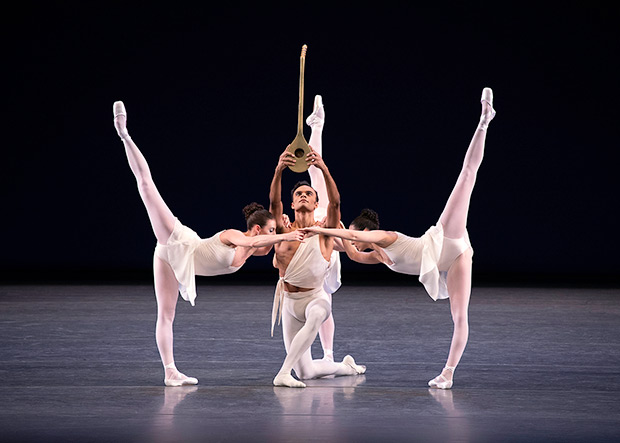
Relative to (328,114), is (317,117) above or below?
above

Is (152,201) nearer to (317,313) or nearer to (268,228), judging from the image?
(268,228)

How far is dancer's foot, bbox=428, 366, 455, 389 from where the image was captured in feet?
12.2

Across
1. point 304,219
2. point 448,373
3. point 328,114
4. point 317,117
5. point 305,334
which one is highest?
point 317,117

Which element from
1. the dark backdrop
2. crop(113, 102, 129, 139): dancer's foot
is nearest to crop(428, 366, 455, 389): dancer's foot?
crop(113, 102, 129, 139): dancer's foot

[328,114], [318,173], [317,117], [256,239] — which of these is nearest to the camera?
[256,239]

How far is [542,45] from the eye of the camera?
850 centimetres

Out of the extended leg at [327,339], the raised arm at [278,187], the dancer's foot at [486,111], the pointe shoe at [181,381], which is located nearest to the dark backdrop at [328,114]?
the extended leg at [327,339]

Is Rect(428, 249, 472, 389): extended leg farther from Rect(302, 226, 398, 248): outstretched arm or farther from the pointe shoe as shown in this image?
the pointe shoe

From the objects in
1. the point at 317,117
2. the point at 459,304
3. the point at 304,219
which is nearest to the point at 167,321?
the point at 304,219

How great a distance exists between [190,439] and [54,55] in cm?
669

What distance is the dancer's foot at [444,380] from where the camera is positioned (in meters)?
3.71

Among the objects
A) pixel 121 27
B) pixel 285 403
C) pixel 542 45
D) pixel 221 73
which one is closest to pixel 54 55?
pixel 121 27

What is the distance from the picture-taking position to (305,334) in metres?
3.78

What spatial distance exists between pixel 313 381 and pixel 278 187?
36.4 inches
